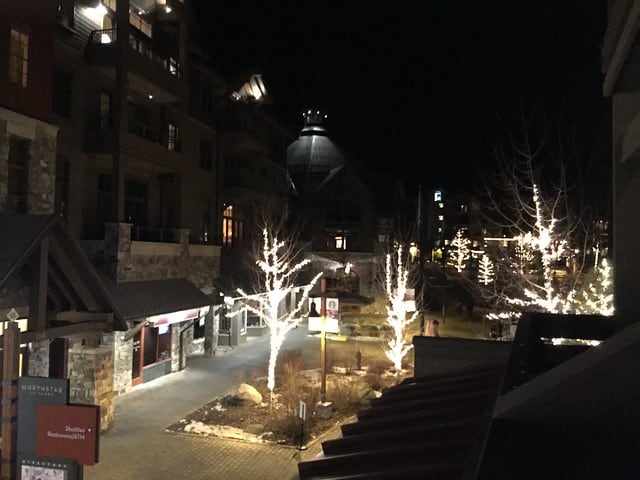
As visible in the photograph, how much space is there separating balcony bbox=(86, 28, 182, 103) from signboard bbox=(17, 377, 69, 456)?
1366 centimetres

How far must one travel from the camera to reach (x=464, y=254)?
84.1 meters

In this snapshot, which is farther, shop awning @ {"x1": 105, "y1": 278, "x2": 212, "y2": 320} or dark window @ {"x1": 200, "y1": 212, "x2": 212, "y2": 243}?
dark window @ {"x1": 200, "y1": 212, "x2": 212, "y2": 243}

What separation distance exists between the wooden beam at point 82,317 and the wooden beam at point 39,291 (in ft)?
2.96

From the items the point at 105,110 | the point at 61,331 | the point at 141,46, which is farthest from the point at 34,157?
the point at 141,46

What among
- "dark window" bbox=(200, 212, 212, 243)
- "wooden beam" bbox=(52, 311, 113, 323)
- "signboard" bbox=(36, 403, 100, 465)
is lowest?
"signboard" bbox=(36, 403, 100, 465)

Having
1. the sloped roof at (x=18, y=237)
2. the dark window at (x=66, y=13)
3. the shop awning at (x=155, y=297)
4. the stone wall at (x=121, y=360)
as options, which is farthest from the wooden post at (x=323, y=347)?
the dark window at (x=66, y=13)

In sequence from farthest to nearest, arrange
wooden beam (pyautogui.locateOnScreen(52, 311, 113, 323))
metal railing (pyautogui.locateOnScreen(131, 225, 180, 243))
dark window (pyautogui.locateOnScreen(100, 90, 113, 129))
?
1. metal railing (pyautogui.locateOnScreen(131, 225, 180, 243))
2. dark window (pyautogui.locateOnScreen(100, 90, 113, 129))
3. wooden beam (pyautogui.locateOnScreen(52, 311, 113, 323))

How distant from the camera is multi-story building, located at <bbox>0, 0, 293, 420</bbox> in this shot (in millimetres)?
13797

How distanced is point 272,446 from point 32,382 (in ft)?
26.2

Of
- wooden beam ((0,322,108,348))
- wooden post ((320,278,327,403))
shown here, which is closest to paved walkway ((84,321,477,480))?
wooden post ((320,278,327,403))

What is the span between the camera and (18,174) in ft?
45.6

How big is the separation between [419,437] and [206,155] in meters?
23.3

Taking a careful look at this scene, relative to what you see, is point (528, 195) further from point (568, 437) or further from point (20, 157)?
point (568, 437)

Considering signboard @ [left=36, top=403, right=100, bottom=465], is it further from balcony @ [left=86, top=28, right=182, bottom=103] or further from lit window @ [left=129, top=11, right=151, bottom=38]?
lit window @ [left=129, top=11, right=151, bottom=38]
